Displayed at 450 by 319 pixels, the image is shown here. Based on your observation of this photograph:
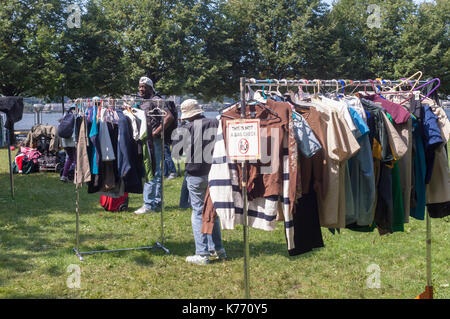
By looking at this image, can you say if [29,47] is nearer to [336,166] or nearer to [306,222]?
[306,222]

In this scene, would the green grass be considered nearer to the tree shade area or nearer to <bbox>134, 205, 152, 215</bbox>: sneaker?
<bbox>134, 205, 152, 215</bbox>: sneaker

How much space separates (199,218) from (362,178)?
2.25 m

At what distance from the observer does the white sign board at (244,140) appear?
336 centimetres

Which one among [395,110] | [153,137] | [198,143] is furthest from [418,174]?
[153,137]

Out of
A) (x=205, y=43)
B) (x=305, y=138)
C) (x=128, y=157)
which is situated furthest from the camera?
(x=205, y=43)

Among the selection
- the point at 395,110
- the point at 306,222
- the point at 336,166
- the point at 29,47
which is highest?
the point at 29,47

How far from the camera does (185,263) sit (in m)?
5.65

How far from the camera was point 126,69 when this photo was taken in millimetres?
27250

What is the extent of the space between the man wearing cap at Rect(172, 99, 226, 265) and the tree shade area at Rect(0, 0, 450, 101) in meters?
21.4

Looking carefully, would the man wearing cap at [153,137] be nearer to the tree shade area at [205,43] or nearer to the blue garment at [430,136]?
the blue garment at [430,136]

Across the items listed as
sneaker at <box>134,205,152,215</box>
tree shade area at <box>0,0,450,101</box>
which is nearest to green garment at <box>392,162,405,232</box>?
sneaker at <box>134,205,152,215</box>

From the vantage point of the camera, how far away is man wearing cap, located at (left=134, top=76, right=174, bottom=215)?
20.4 feet
